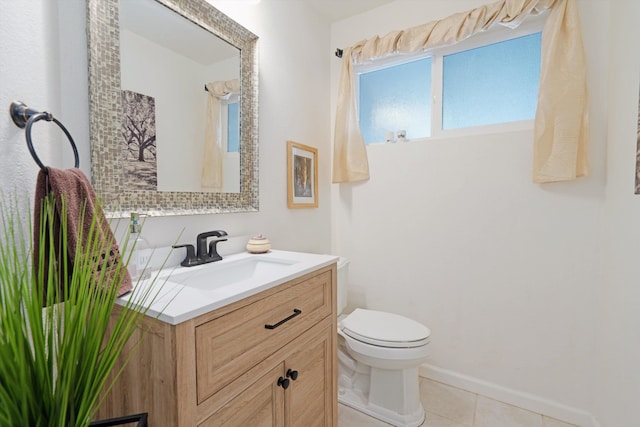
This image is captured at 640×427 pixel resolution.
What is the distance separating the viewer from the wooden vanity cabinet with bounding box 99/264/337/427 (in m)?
0.67

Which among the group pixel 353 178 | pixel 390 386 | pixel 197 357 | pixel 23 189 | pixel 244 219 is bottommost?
pixel 390 386

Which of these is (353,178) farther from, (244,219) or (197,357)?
(197,357)

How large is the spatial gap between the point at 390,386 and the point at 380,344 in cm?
30

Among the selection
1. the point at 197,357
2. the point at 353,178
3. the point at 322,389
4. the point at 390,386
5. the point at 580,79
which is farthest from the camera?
the point at 353,178

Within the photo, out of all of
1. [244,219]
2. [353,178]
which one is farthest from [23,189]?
[353,178]

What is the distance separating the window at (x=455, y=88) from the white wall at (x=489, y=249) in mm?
156

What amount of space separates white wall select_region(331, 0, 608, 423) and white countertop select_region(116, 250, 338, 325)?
957mm

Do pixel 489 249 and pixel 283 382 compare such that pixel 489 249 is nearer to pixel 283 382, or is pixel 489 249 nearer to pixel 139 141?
pixel 283 382

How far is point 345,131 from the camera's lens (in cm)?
211

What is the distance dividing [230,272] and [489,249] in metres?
1.50

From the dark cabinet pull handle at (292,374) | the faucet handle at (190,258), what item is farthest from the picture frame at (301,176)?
the dark cabinet pull handle at (292,374)

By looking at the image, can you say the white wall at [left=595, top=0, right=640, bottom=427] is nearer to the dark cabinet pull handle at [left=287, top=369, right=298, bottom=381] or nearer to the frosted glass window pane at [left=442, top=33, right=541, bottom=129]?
the frosted glass window pane at [left=442, top=33, right=541, bottom=129]

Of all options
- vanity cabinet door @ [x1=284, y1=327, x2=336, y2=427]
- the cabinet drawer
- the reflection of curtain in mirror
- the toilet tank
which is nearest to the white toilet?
the toilet tank

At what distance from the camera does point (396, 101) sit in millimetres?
2102
